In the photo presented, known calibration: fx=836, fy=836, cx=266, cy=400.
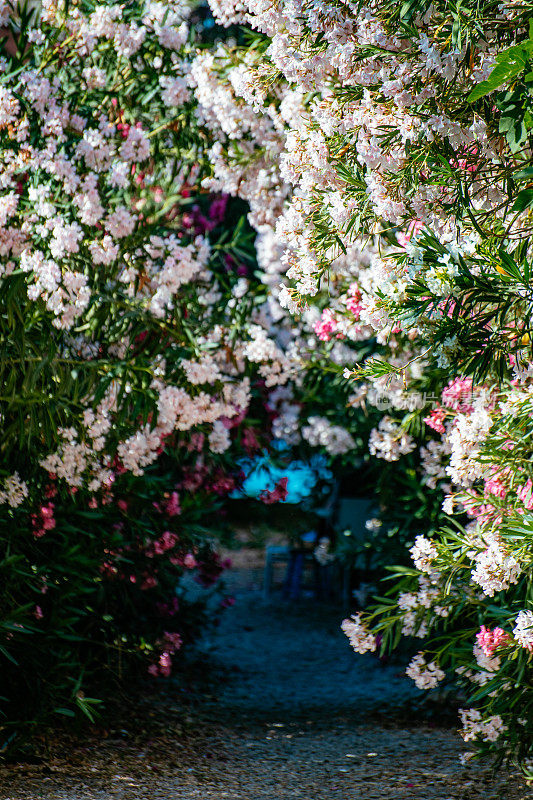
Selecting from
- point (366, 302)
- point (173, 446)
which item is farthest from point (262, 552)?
point (366, 302)

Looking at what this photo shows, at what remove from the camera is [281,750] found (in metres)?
3.68

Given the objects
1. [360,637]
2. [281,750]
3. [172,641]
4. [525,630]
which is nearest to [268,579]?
[172,641]

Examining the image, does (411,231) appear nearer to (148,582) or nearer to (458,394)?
(458,394)

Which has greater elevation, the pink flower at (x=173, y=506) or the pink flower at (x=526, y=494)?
the pink flower at (x=526, y=494)

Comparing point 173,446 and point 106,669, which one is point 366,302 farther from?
point 106,669

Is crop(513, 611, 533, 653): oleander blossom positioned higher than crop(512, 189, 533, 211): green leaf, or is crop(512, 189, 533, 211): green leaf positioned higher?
crop(512, 189, 533, 211): green leaf

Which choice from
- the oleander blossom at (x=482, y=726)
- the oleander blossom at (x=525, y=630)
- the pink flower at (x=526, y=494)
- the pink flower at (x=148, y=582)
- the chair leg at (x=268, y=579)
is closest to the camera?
the oleander blossom at (x=525, y=630)

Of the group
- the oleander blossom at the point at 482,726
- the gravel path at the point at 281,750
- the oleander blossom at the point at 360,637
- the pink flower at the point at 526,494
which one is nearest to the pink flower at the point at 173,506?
the gravel path at the point at 281,750

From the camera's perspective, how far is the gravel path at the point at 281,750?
3.12 meters

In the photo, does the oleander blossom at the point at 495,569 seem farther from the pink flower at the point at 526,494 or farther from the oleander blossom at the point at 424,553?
the oleander blossom at the point at 424,553

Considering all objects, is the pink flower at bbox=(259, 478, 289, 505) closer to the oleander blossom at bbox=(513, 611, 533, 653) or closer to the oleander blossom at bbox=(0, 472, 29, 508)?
the oleander blossom at bbox=(0, 472, 29, 508)

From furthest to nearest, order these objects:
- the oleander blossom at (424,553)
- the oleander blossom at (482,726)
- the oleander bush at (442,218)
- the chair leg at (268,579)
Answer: the chair leg at (268,579), the oleander blossom at (424,553), the oleander blossom at (482,726), the oleander bush at (442,218)

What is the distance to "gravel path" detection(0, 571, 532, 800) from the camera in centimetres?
312

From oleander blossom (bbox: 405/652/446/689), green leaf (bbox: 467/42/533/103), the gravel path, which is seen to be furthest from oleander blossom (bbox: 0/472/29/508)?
green leaf (bbox: 467/42/533/103)
